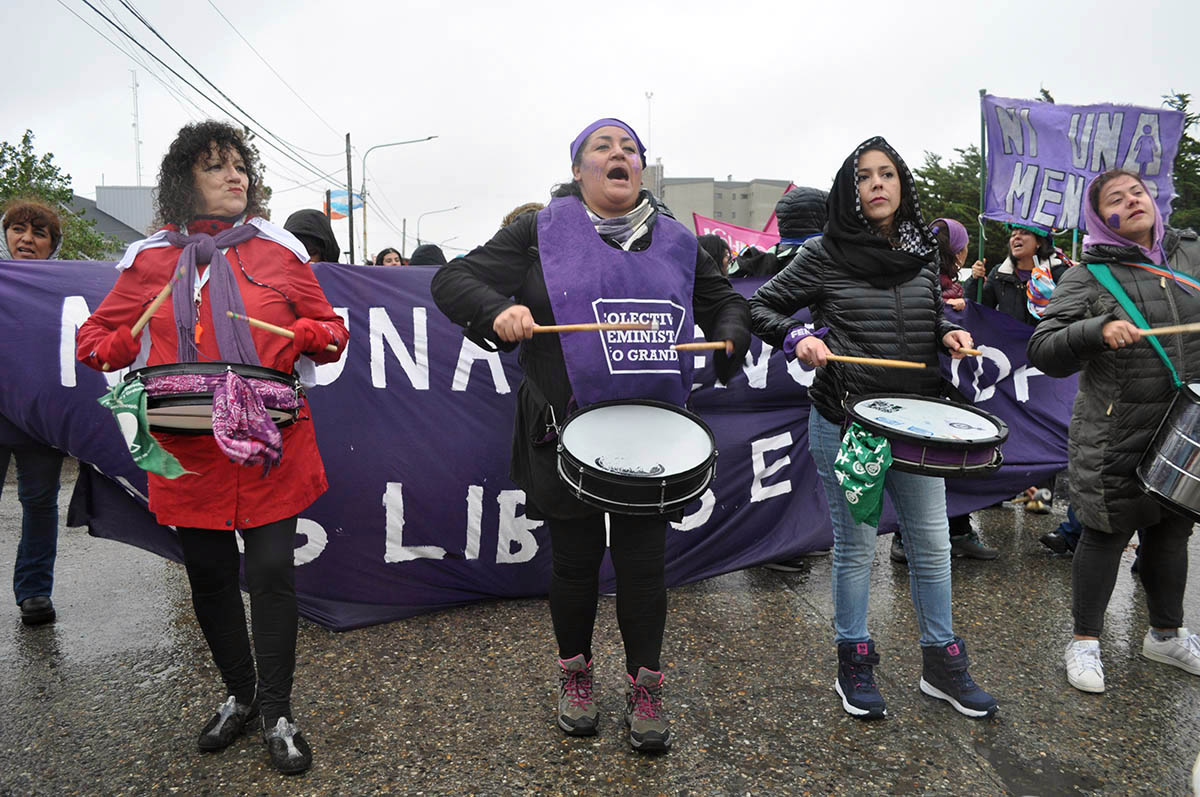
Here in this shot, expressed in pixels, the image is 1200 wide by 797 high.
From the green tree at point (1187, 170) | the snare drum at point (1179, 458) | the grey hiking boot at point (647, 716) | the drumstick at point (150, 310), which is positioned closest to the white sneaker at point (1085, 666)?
the snare drum at point (1179, 458)

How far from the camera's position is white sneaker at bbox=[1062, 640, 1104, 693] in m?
3.05

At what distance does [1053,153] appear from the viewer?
5.35 m

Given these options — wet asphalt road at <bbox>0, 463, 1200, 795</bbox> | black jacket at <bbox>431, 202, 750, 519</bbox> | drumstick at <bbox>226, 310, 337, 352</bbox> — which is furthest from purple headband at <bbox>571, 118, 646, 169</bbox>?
wet asphalt road at <bbox>0, 463, 1200, 795</bbox>

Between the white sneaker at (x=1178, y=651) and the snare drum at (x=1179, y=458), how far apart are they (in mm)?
865

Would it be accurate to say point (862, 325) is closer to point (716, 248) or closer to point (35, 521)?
point (716, 248)

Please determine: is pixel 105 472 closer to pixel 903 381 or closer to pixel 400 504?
pixel 400 504

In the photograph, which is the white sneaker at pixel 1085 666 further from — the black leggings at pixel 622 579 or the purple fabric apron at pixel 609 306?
the purple fabric apron at pixel 609 306

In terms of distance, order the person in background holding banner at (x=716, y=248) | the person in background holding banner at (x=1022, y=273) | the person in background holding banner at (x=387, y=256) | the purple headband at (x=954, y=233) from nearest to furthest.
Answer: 1. the purple headband at (x=954, y=233)
2. the person in background holding banner at (x=1022, y=273)
3. the person in background holding banner at (x=716, y=248)
4. the person in background holding banner at (x=387, y=256)

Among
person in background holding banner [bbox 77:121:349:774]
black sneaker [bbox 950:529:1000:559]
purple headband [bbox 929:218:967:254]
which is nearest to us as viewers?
person in background holding banner [bbox 77:121:349:774]

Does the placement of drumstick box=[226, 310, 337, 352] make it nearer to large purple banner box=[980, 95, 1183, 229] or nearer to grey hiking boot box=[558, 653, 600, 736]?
grey hiking boot box=[558, 653, 600, 736]

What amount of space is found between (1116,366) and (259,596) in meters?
3.09

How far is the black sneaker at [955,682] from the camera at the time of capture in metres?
2.83

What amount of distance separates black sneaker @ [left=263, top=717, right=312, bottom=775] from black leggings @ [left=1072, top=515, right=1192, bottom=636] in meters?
2.85

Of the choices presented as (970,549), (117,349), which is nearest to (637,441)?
(117,349)
